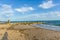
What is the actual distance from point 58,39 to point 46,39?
0.94m

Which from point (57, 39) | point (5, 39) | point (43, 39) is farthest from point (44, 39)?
point (5, 39)

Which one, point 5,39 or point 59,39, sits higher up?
point 5,39

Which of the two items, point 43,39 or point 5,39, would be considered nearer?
point 5,39

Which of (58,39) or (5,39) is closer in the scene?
(5,39)

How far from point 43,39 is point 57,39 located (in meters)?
1.08

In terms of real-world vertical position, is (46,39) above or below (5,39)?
below

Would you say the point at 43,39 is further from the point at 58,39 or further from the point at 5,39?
the point at 5,39

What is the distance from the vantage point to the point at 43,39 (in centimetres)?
925

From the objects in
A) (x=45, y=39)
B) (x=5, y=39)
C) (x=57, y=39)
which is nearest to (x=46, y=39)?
(x=45, y=39)

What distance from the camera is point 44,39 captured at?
9.24 m

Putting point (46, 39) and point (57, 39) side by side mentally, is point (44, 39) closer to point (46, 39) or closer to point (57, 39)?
point (46, 39)

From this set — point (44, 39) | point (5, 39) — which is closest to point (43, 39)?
point (44, 39)

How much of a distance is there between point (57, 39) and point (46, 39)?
2.83 ft

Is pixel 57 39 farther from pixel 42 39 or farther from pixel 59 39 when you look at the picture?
pixel 42 39
